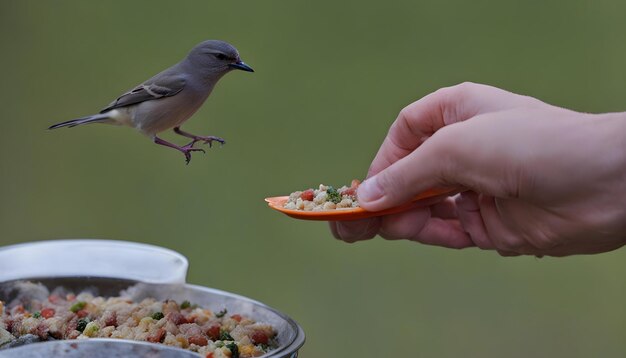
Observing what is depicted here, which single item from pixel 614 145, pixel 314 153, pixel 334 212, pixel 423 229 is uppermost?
pixel 614 145

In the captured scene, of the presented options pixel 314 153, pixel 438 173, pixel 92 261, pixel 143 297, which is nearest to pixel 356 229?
pixel 438 173

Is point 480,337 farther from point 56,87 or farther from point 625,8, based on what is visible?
point 56,87

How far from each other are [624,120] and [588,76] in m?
3.61

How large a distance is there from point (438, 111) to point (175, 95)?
78 centimetres

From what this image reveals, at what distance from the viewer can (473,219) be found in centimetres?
247

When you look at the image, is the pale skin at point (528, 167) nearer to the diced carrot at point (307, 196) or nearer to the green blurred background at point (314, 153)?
the diced carrot at point (307, 196)

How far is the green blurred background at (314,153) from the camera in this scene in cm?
474

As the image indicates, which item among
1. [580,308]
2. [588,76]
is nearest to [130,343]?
[580,308]

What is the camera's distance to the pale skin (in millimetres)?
1804

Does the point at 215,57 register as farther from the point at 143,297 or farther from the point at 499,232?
the point at 499,232

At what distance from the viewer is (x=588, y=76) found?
17.1 feet

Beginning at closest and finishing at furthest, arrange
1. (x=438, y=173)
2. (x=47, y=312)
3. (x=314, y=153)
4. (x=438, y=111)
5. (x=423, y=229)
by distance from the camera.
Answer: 1. (x=438, y=173)
2. (x=47, y=312)
3. (x=438, y=111)
4. (x=423, y=229)
5. (x=314, y=153)

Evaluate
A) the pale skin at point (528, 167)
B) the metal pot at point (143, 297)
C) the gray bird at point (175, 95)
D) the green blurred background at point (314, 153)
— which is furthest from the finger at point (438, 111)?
the green blurred background at point (314, 153)

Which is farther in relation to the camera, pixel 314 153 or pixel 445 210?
pixel 314 153
